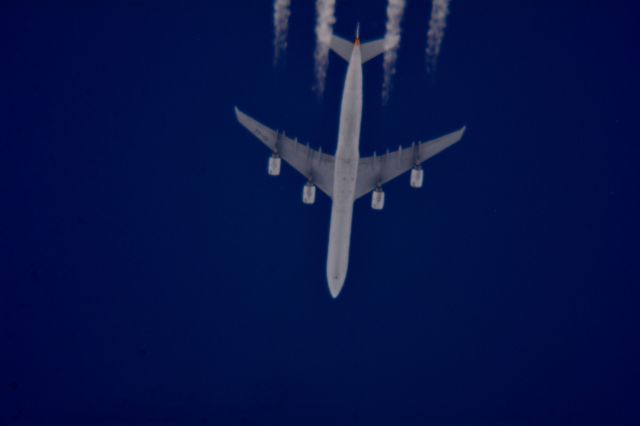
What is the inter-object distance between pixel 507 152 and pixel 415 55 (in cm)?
767

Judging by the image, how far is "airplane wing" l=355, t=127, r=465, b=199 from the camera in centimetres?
3041

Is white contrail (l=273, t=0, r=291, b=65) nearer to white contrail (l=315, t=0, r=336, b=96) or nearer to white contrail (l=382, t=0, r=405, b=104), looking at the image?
white contrail (l=315, t=0, r=336, b=96)

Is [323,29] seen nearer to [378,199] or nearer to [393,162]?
[393,162]

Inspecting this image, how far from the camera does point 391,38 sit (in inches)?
1238

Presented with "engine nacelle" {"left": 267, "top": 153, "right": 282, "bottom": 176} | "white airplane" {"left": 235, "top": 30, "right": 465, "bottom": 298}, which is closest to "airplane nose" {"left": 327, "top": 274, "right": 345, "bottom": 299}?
"white airplane" {"left": 235, "top": 30, "right": 465, "bottom": 298}

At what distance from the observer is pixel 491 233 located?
33875 millimetres

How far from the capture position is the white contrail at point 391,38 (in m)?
31.6

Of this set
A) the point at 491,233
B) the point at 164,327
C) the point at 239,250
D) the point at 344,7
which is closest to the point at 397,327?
the point at 491,233

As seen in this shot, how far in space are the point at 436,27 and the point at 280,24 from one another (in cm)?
866

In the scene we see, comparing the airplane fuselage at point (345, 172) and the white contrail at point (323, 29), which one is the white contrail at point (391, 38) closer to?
the white contrail at point (323, 29)

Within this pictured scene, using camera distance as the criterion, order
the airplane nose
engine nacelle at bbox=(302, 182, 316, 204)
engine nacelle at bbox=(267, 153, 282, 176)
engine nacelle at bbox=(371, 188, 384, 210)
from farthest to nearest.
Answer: the airplane nose → engine nacelle at bbox=(371, 188, 384, 210) → engine nacelle at bbox=(302, 182, 316, 204) → engine nacelle at bbox=(267, 153, 282, 176)

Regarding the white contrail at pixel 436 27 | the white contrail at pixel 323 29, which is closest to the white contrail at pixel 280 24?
the white contrail at pixel 323 29

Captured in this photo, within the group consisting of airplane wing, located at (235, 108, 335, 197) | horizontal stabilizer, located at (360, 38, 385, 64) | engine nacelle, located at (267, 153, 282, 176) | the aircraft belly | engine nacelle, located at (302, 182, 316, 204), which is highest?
horizontal stabilizer, located at (360, 38, 385, 64)

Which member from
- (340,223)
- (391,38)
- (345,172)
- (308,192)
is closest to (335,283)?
(340,223)
